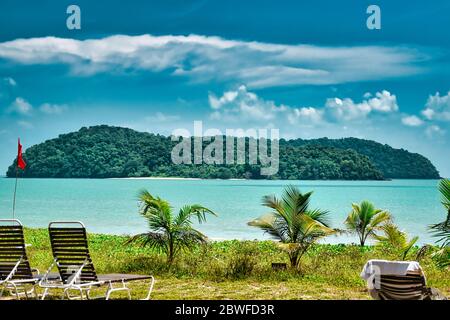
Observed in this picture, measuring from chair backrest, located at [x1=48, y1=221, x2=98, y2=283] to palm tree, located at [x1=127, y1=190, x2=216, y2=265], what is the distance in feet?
10.1

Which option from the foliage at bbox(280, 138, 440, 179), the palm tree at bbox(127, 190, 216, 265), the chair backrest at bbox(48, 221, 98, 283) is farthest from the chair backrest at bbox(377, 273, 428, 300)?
the foliage at bbox(280, 138, 440, 179)

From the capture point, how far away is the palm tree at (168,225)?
32.4 ft

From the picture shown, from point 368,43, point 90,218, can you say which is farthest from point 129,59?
point 90,218

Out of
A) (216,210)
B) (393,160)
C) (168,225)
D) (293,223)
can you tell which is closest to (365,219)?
(293,223)

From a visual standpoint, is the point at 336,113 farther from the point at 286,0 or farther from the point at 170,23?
the point at 170,23

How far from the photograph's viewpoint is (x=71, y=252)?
22.1 ft

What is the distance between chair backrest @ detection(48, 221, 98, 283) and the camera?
21.4 feet

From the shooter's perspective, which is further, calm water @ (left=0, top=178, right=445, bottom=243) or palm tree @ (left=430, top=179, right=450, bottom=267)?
calm water @ (left=0, top=178, right=445, bottom=243)

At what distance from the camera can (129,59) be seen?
6166cm

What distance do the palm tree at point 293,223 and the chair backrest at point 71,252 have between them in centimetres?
348

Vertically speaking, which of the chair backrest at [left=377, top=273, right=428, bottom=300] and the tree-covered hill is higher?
the tree-covered hill

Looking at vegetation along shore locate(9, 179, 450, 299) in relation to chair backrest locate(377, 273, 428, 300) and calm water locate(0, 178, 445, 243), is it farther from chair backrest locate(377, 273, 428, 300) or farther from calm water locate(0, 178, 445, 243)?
calm water locate(0, 178, 445, 243)

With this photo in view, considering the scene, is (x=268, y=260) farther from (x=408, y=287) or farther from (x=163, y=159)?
(x=163, y=159)

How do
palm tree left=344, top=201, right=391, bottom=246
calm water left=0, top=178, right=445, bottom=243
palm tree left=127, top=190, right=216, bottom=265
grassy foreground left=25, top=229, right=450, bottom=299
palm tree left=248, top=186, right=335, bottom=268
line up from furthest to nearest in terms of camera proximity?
calm water left=0, top=178, right=445, bottom=243 → palm tree left=344, top=201, right=391, bottom=246 → palm tree left=127, top=190, right=216, bottom=265 → palm tree left=248, top=186, right=335, bottom=268 → grassy foreground left=25, top=229, right=450, bottom=299
